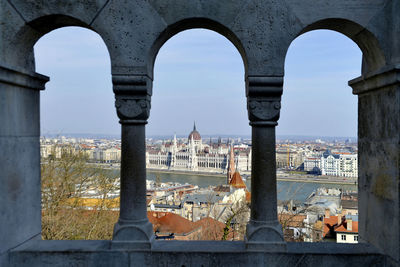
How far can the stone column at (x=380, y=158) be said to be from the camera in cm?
205

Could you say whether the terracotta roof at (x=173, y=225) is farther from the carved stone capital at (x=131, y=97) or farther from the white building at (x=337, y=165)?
the white building at (x=337, y=165)

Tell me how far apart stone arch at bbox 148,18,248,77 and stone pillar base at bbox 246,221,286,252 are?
103cm

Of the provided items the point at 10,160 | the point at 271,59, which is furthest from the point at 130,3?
the point at 10,160

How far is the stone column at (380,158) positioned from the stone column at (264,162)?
2.15ft

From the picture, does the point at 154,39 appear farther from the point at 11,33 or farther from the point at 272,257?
the point at 272,257

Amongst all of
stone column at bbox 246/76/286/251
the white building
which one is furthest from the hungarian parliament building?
stone column at bbox 246/76/286/251

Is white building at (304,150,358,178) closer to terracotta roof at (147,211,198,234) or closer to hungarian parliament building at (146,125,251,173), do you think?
hungarian parliament building at (146,125,251,173)

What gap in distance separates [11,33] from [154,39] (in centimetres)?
91

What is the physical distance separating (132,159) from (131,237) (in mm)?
500

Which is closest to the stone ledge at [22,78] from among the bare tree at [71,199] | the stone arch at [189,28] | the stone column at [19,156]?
the stone column at [19,156]

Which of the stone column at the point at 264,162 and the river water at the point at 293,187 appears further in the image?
the river water at the point at 293,187

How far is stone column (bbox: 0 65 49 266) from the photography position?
Answer: 213cm

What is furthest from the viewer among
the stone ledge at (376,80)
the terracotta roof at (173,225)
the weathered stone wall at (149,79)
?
the terracotta roof at (173,225)

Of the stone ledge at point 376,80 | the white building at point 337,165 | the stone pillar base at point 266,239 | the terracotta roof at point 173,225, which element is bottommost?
the white building at point 337,165
